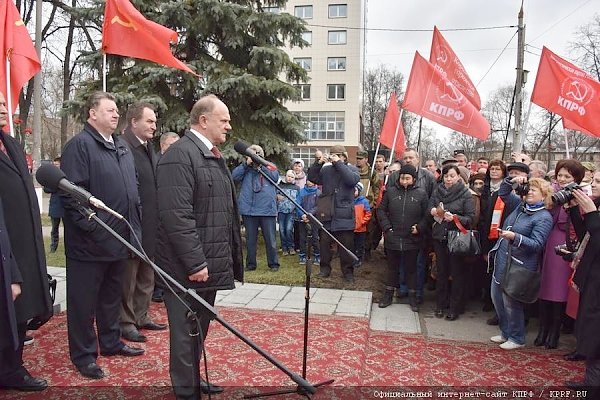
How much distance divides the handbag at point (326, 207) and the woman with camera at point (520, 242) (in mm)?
2557

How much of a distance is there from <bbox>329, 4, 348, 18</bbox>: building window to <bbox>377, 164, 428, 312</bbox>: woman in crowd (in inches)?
1516

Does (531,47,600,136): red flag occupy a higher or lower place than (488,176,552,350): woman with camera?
higher

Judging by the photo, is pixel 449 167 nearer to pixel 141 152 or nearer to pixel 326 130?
pixel 141 152

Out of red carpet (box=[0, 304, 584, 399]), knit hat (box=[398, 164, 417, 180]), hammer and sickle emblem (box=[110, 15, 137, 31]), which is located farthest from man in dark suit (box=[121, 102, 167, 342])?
knit hat (box=[398, 164, 417, 180])

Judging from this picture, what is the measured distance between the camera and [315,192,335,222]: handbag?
6.93 metres

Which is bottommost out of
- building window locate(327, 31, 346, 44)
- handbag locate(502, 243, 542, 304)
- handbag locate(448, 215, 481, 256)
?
handbag locate(502, 243, 542, 304)

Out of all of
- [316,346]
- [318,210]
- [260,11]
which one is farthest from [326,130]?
[316,346]

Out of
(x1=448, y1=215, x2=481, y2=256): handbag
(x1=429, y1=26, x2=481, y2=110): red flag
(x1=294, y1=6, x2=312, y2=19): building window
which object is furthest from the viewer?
(x1=294, y1=6, x2=312, y2=19): building window

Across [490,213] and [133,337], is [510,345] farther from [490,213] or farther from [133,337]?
[133,337]

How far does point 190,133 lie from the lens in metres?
3.20

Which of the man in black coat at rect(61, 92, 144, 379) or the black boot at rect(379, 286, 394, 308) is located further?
the black boot at rect(379, 286, 394, 308)

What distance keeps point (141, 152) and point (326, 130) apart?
123 ft

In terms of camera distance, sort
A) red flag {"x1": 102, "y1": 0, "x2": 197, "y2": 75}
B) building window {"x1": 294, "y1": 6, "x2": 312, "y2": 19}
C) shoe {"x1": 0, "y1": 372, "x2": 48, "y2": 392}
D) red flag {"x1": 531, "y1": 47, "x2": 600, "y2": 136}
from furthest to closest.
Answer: building window {"x1": 294, "y1": 6, "x2": 312, "y2": 19}, red flag {"x1": 531, "y1": 47, "x2": 600, "y2": 136}, red flag {"x1": 102, "y1": 0, "x2": 197, "y2": 75}, shoe {"x1": 0, "y1": 372, "x2": 48, "y2": 392}

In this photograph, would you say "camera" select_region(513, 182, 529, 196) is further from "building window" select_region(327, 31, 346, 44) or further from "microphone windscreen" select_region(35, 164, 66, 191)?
"building window" select_region(327, 31, 346, 44)
